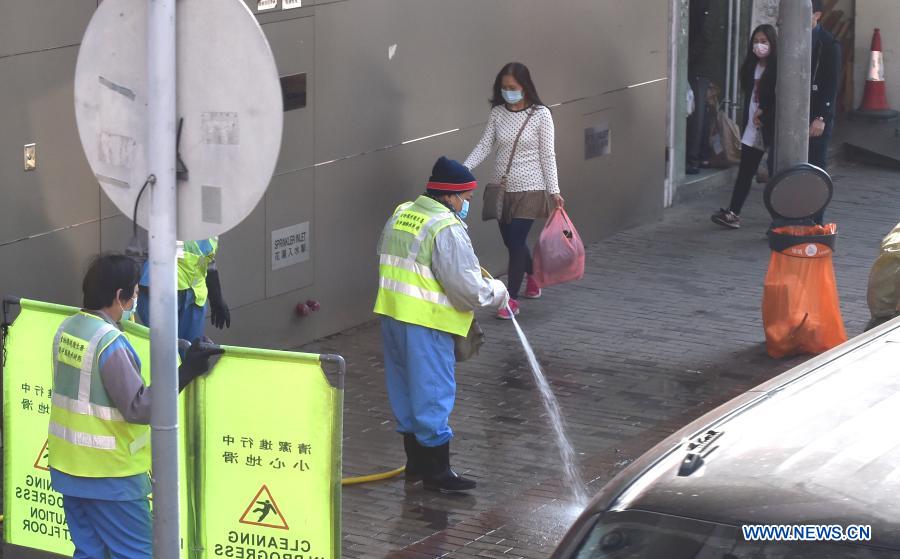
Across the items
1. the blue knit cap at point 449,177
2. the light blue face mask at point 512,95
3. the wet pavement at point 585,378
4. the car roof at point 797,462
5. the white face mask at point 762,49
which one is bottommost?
the wet pavement at point 585,378

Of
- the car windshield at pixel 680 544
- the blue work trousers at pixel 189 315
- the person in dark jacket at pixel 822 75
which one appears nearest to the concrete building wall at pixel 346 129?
the blue work trousers at pixel 189 315

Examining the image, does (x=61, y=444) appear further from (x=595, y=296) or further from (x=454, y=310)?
(x=595, y=296)

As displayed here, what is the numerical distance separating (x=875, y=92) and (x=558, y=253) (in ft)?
27.6

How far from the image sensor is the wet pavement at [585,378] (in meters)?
7.46

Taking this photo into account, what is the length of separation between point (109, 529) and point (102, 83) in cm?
194

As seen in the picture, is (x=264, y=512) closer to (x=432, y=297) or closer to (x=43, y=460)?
(x=43, y=460)

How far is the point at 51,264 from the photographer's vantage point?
27.5ft

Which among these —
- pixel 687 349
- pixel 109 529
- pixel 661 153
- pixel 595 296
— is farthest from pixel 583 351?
pixel 109 529

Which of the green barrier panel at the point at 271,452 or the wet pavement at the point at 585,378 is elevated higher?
the green barrier panel at the point at 271,452

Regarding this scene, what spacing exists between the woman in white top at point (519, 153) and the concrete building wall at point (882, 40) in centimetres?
820

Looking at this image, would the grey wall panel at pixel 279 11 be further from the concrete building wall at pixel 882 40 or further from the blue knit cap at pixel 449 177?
the concrete building wall at pixel 882 40

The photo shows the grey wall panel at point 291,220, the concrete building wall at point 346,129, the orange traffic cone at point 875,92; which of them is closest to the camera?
the concrete building wall at point 346,129

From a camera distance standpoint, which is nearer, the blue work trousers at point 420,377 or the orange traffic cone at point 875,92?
the blue work trousers at point 420,377

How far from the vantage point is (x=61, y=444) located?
5.52 metres
